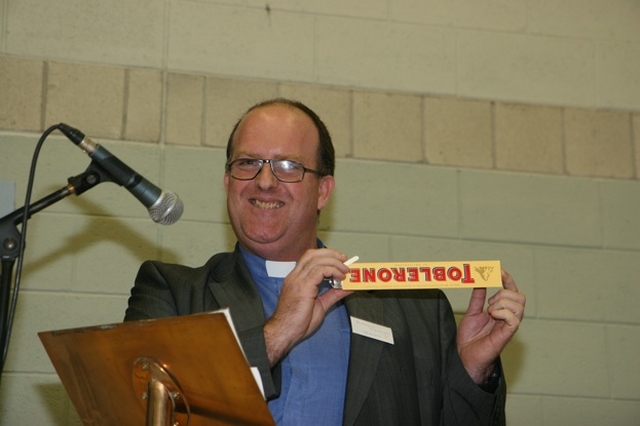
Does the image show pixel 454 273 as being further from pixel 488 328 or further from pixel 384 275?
pixel 488 328

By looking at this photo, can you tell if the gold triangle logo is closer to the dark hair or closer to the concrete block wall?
the dark hair

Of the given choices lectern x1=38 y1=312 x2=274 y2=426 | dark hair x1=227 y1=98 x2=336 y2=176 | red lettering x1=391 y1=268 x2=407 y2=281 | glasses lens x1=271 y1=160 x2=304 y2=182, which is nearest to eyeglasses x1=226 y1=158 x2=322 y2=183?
glasses lens x1=271 y1=160 x2=304 y2=182

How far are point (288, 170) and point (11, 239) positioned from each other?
3.60 feet

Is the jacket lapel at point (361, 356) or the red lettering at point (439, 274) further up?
the red lettering at point (439, 274)

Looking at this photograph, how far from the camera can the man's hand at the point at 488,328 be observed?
252 centimetres

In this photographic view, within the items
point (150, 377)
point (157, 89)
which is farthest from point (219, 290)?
point (157, 89)

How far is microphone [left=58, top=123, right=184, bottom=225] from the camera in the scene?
7.04 ft

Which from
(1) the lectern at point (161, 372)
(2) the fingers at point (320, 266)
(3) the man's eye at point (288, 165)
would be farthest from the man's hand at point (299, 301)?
(3) the man's eye at point (288, 165)

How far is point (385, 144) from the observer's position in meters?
3.97

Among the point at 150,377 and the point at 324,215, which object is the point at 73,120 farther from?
the point at 150,377

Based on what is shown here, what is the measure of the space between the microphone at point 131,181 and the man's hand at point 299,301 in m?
0.38

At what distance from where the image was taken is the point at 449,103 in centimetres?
408

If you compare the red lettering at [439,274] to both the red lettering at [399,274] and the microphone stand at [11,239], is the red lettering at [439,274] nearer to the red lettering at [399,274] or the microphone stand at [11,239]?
the red lettering at [399,274]

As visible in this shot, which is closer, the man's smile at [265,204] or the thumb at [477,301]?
the thumb at [477,301]
